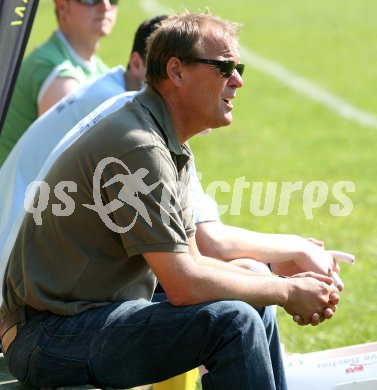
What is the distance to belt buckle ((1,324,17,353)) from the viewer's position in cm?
392

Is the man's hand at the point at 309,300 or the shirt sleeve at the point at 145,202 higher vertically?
the shirt sleeve at the point at 145,202

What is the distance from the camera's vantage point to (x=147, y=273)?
3930 millimetres

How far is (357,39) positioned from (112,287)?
17511 millimetres

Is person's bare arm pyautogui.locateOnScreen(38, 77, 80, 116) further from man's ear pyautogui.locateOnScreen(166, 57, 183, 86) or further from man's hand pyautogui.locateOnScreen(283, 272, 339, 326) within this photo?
man's hand pyautogui.locateOnScreen(283, 272, 339, 326)

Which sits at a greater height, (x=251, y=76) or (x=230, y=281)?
(x=230, y=281)

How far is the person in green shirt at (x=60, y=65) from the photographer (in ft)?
19.3

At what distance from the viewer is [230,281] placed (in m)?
3.71


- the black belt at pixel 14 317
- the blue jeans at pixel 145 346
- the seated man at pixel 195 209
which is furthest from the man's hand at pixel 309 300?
the black belt at pixel 14 317

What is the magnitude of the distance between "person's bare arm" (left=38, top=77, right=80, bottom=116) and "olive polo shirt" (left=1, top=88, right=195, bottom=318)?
194 centimetres

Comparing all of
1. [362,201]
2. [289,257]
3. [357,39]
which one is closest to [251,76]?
[357,39]

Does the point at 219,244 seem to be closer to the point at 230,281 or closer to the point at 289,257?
the point at 289,257

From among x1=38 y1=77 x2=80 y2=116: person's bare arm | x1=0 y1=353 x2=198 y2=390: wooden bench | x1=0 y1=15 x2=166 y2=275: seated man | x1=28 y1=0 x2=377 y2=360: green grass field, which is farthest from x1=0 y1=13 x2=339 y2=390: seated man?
x1=38 y1=77 x2=80 y2=116: person's bare arm

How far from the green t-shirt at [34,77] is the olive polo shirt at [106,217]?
2.11 m

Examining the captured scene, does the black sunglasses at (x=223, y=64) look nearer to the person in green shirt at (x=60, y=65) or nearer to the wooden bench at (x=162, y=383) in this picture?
the wooden bench at (x=162, y=383)
